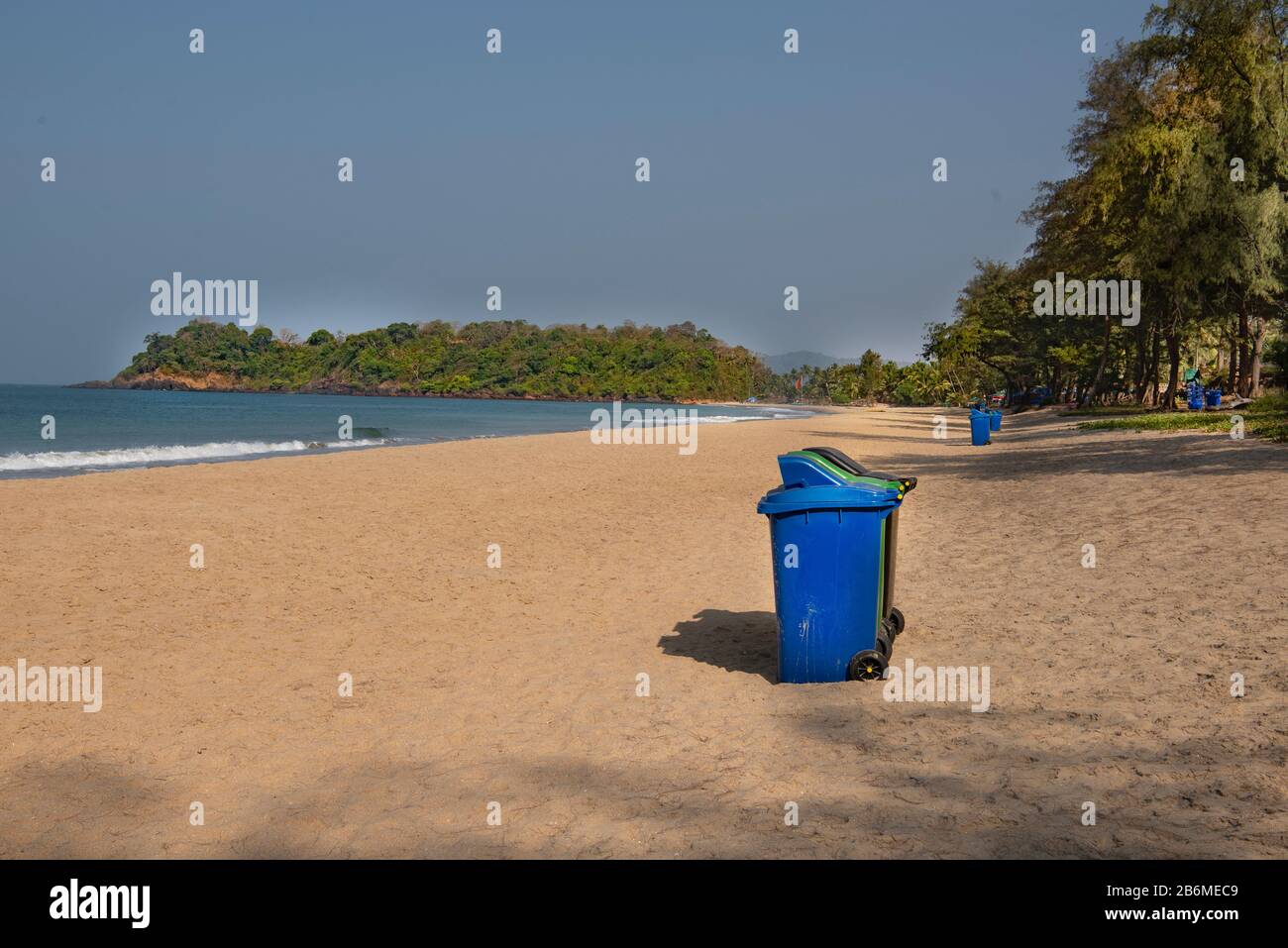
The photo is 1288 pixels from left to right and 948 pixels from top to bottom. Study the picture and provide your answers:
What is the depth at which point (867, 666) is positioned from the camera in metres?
5.48

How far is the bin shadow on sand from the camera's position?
20.5ft

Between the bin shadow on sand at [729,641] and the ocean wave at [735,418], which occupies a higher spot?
the ocean wave at [735,418]

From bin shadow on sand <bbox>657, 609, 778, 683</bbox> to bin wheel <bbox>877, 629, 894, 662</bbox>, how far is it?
2.36ft

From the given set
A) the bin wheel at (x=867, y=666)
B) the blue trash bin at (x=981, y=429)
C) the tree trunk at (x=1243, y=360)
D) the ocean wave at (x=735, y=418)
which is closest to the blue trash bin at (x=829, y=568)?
the bin wheel at (x=867, y=666)

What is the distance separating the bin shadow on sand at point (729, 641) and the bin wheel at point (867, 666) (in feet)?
1.84

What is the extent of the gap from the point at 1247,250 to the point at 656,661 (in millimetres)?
24235

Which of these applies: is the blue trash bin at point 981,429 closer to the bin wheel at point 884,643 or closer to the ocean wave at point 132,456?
the ocean wave at point 132,456

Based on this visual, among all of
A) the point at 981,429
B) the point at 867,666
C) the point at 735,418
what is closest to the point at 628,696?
the point at 867,666

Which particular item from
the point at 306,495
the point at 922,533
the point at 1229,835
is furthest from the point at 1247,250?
the point at 1229,835

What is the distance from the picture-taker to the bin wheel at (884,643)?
5.55 metres

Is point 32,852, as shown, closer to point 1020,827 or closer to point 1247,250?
point 1020,827
